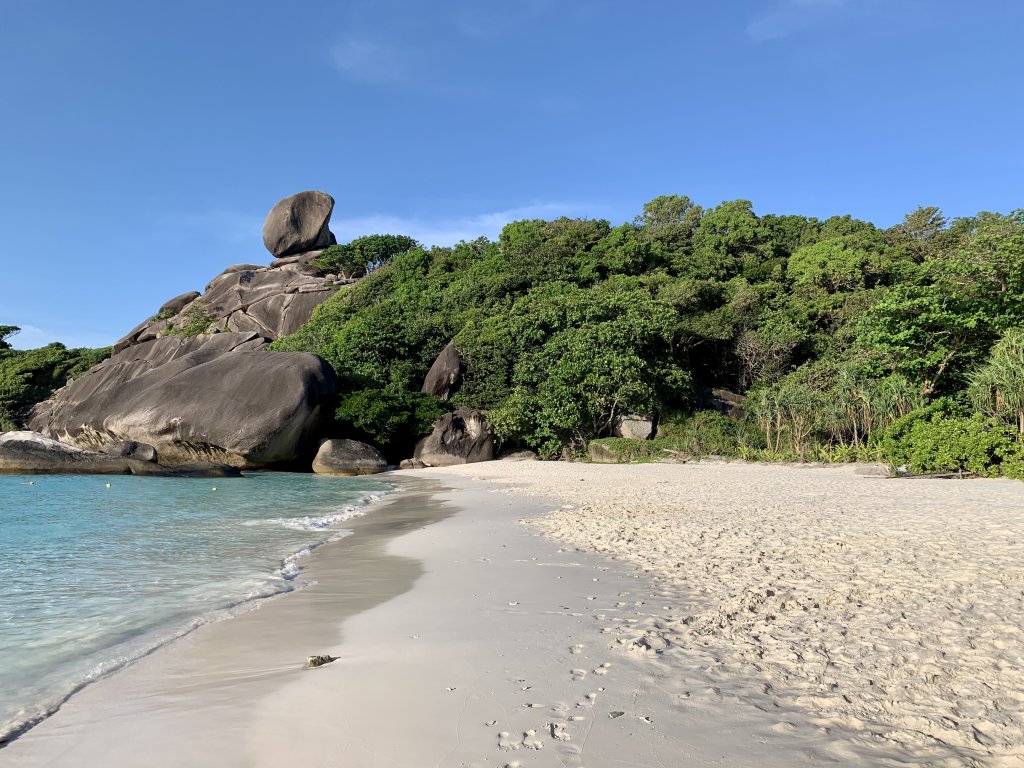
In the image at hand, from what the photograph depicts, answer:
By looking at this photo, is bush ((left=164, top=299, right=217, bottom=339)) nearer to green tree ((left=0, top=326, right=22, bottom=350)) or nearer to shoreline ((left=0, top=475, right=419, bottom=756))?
green tree ((left=0, top=326, right=22, bottom=350))

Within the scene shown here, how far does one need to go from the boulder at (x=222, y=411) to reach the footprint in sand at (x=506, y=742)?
A: 21.2m

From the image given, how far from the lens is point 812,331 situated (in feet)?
99.0

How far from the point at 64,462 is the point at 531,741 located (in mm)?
23288

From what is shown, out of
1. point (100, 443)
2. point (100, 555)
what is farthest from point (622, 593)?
point (100, 443)

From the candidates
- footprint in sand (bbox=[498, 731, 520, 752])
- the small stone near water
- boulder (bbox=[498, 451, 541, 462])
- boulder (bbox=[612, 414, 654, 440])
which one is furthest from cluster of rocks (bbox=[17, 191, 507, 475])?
footprint in sand (bbox=[498, 731, 520, 752])

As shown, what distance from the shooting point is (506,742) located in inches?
91.8

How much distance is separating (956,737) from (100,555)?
7704 mm

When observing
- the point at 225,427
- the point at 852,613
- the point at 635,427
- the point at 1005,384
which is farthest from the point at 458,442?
the point at 852,613

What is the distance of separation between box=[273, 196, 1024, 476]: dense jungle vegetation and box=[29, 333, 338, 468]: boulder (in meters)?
2.34

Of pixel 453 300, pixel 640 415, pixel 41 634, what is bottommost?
pixel 41 634

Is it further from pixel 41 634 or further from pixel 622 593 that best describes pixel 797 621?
pixel 41 634

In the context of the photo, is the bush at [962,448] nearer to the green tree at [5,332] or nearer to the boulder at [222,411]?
the boulder at [222,411]

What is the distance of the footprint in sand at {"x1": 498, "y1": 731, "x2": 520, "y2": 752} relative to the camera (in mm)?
2291

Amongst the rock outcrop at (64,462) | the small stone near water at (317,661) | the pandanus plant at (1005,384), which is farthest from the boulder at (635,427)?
the small stone near water at (317,661)
